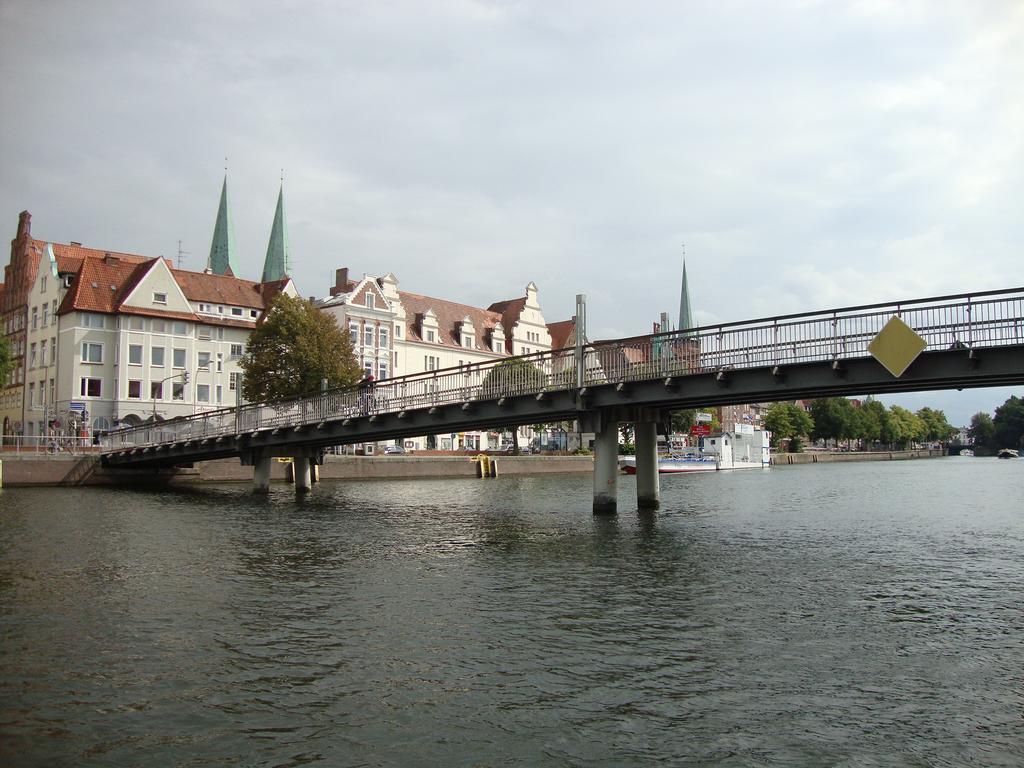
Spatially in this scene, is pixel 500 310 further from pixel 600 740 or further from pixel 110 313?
pixel 600 740

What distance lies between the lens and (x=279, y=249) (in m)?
139

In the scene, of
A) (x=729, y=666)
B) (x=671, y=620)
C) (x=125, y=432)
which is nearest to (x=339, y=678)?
(x=729, y=666)

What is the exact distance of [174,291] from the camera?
86875mm

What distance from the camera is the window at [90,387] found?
79938mm

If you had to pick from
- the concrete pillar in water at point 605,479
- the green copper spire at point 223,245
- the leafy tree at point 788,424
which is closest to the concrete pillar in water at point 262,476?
the concrete pillar in water at point 605,479

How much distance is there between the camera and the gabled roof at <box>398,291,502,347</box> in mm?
114125

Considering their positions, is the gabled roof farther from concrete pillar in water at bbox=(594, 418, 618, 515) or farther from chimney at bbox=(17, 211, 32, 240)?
concrete pillar in water at bbox=(594, 418, 618, 515)

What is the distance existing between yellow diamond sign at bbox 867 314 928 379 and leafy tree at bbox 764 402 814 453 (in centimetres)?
13589

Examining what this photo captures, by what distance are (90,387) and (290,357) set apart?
23.9 meters

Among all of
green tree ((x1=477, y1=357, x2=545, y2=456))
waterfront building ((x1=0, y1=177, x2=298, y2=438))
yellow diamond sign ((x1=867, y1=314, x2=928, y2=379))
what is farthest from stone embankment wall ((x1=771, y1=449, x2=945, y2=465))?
yellow diamond sign ((x1=867, y1=314, x2=928, y2=379))

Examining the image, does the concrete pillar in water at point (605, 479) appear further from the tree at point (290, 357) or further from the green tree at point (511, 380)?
the tree at point (290, 357)

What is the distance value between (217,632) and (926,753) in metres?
10.2

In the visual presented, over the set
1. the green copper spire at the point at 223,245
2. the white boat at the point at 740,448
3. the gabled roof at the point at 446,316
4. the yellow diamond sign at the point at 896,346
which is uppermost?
the green copper spire at the point at 223,245

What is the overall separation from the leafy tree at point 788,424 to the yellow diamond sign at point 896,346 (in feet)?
446
